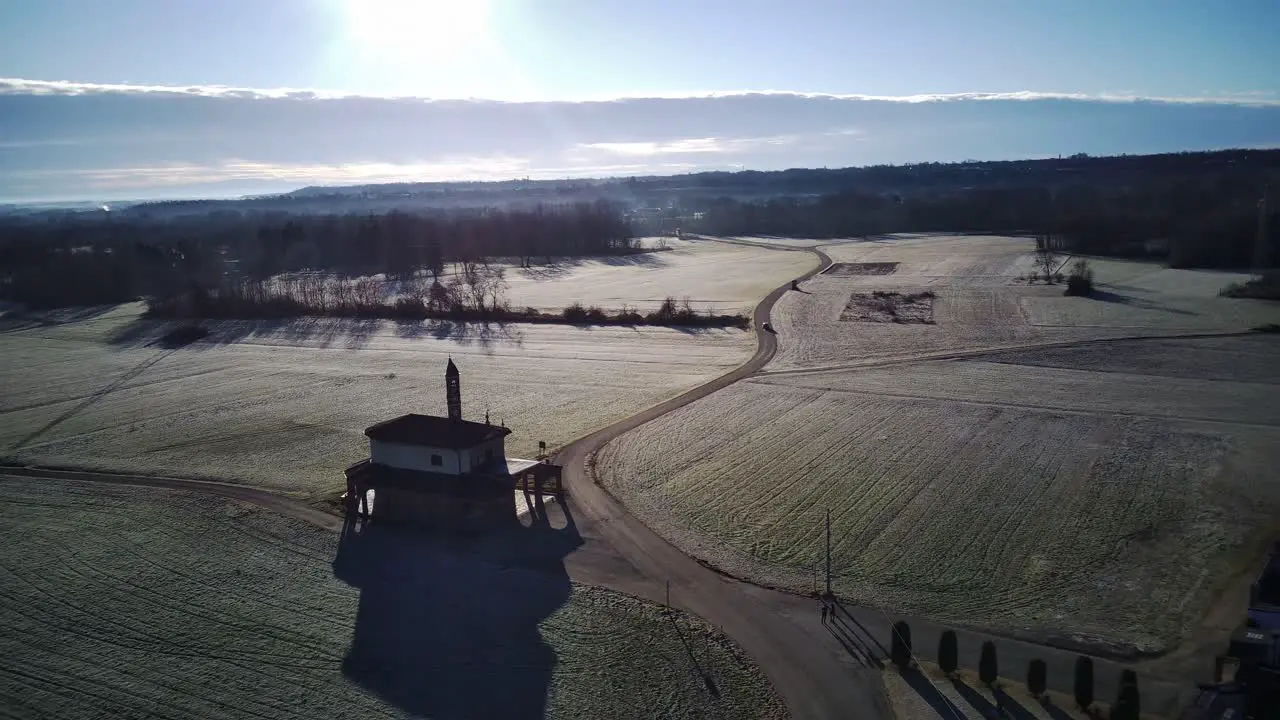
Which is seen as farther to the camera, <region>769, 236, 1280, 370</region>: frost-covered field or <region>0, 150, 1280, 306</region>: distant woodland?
<region>0, 150, 1280, 306</region>: distant woodland

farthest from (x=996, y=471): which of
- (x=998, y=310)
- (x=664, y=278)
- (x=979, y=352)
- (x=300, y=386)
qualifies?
(x=664, y=278)

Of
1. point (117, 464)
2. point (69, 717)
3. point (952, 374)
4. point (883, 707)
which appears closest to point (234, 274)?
point (117, 464)

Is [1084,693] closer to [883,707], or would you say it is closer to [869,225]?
[883,707]

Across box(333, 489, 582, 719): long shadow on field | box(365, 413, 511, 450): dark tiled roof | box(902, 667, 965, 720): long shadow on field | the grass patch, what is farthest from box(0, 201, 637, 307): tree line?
box(902, 667, 965, 720): long shadow on field

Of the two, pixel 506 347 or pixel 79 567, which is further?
pixel 506 347

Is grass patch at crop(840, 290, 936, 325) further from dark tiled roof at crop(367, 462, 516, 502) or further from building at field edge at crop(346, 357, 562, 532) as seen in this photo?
dark tiled roof at crop(367, 462, 516, 502)

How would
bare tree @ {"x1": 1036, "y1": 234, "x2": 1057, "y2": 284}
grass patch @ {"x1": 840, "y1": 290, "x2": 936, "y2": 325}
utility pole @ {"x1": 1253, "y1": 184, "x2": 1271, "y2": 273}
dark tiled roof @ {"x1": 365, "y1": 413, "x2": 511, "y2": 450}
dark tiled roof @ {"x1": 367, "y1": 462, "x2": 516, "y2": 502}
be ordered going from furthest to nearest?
bare tree @ {"x1": 1036, "y1": 234, "x2": 1057, "y2": 284} → utility pole @ {"x1": 1253, "y1": 184, "x2": 1271, "y2": 273} → grass patch @ {"x1": 840, "y1": 290, "x2": 936, "y2": 325} → dark tiled roof @ {"x1": 365, "y1": 413, "x2": 511, "y2": 450} → dark tiled roof @ {"x1": 367, "y1": 462, "x2": 516, "y2": 502}
